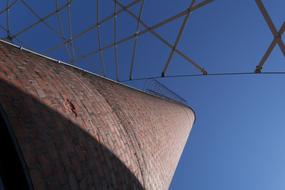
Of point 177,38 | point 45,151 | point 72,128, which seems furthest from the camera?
point 177,38

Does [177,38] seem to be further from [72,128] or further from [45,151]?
[45,151]

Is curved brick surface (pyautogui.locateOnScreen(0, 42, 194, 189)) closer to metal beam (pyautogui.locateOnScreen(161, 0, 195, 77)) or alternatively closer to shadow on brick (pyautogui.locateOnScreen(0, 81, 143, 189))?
shadow on brick (pyautogui.locateOnScreen(0, 81, 143, 189))

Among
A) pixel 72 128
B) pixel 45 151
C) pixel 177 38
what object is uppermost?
pixel 177 38

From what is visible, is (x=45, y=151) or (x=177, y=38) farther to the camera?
(x=177, y=38)

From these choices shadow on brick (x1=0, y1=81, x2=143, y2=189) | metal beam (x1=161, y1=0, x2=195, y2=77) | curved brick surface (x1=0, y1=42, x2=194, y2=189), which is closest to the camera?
shadow on brick (x1=0, y1=81, x2=143, y2=189)

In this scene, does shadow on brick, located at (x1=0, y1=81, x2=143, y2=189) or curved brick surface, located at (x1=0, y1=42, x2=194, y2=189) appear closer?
shadow on brick, located at (x1=0, y1=81, x2=143, y2=189)

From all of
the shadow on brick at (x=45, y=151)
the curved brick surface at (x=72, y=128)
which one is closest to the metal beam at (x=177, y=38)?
the curved brick surface at (x=72, y=128)

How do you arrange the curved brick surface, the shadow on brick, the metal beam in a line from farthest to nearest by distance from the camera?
the metal beam, the curved brick surface, the shadow on brick

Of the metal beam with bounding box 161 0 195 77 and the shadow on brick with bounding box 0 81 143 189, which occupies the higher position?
the metal beam with bounding box 161 0 195 77

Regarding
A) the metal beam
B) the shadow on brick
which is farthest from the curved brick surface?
the metal beam

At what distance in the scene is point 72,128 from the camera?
171 inches

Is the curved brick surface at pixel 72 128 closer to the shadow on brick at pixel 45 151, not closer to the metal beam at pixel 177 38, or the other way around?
the shadow on brick at pixel 45 151

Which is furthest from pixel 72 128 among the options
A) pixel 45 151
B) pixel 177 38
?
pixel 177 38

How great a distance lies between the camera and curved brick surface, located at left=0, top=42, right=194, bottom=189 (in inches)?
142
